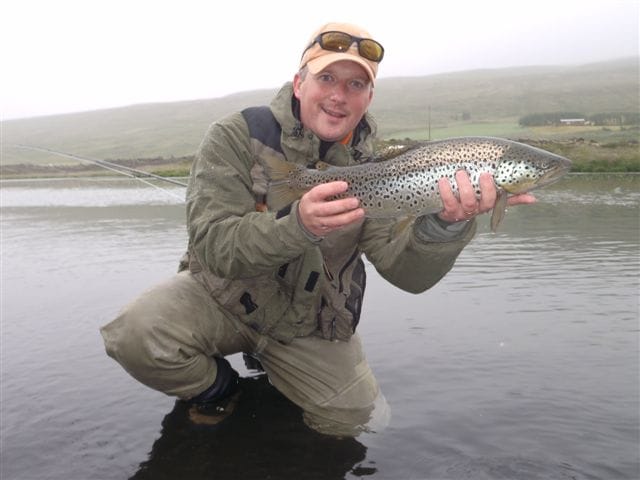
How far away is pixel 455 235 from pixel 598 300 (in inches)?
131

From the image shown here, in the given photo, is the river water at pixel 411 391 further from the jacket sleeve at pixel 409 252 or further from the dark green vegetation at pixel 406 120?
the dark green vegetation at pixel 406 120

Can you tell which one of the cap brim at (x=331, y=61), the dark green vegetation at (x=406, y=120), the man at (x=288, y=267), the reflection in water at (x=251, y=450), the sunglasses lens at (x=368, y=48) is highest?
the dark green vegetation at (x=406, y=120)

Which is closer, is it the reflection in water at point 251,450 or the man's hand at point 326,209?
the man's hand at point 326,209

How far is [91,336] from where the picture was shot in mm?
5973

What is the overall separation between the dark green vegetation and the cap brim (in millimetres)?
29808

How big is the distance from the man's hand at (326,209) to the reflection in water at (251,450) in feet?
5.01

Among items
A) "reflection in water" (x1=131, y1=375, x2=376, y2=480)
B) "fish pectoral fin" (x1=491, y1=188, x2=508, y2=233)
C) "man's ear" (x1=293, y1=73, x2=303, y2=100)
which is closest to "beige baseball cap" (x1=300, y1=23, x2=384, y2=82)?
"man's ear" (x1=293, y1=73, x2=303, y2=100)

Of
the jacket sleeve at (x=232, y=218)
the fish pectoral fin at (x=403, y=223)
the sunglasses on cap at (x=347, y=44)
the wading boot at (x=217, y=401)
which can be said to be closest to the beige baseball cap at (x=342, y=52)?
the sunglasses on cap at (x=347, y=44)

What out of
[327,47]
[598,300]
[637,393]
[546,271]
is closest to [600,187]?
[546,271]

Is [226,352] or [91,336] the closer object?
[226,352]

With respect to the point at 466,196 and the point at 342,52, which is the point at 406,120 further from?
the point at 466,196

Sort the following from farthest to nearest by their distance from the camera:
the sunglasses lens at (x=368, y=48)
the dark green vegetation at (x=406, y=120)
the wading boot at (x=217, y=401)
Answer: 1. the dark green vegetation at (x=406, y=120)
2. the wading boot at (x=217, y=401)
3. the sunglasses lens at (x=368, y=48)

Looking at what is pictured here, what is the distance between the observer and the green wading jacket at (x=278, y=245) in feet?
12.2

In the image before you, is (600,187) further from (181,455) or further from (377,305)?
(181,455)
